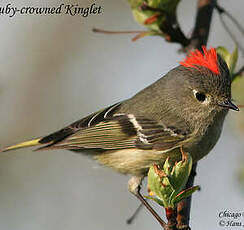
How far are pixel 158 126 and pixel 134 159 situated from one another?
26 cm

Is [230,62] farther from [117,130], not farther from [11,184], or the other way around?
[11,184]

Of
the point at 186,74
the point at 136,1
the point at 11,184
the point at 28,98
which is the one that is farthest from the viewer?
the point at 28,98

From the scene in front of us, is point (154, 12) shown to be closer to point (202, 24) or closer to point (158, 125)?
point (202, 24)

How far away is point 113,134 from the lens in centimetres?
287

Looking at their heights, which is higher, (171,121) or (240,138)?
(171,121)

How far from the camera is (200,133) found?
2668 millimetres

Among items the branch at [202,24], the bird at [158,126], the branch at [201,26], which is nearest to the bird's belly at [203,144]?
the bird at [158,126]

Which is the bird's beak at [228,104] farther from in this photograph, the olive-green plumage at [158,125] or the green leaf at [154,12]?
the green leaf at [154,12]

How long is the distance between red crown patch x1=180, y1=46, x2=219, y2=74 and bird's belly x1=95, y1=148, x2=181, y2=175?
52cm

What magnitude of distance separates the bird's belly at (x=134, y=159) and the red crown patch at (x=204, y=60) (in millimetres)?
524

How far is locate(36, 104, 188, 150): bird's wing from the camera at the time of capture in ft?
9.04

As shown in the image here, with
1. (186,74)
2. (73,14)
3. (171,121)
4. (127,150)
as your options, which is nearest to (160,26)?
(186,74)

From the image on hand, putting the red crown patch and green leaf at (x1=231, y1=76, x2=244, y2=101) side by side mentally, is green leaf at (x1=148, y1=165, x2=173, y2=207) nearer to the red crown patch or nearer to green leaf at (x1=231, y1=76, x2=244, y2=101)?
the red crown patch

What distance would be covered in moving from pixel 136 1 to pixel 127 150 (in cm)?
93
